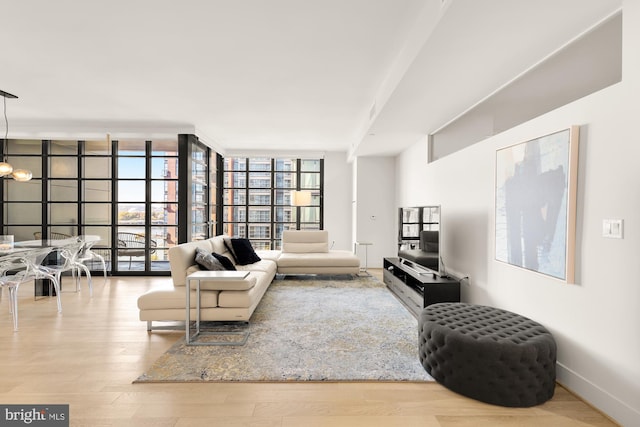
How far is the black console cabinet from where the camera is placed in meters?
3.65

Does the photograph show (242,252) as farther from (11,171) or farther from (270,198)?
(270,198)

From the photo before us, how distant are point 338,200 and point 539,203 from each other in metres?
5.98

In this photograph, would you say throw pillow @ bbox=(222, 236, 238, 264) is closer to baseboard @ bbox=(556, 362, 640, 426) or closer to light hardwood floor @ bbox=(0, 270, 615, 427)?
light hardwood floor @ bbox=(0, 270, 615, 427)

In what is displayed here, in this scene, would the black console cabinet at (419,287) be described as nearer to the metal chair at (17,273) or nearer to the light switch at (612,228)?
the light switch at (612,228)

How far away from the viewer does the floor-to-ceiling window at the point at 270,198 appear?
27.7ft

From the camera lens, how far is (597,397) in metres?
2.12

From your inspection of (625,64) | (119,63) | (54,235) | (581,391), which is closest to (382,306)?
(581,391)

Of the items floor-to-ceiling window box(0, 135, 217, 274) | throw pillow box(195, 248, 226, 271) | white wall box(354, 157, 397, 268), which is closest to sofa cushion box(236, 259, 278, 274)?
throw pillow box(195, 248, 226, 271)

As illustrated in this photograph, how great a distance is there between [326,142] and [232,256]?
3.33 meters

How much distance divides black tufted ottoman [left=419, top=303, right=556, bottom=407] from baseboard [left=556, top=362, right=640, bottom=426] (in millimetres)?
179

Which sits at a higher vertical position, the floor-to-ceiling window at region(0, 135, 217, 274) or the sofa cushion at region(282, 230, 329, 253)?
the floor-to-ceiling window at region(0, 135, 217, 274)

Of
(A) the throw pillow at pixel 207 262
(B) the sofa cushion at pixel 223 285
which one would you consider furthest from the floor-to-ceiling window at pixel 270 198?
(B) the sofa cushion at pixel 223 285

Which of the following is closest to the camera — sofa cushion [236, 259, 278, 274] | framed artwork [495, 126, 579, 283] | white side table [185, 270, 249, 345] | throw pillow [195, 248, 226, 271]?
framed artwork [495, 126, 579, 283]

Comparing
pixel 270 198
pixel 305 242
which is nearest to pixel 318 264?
pixel 305 242
